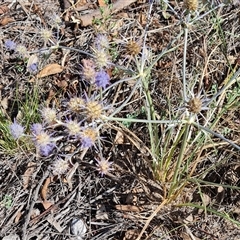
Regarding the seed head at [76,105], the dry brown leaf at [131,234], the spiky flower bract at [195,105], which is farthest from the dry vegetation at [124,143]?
the spiky flower bract at [195,105]

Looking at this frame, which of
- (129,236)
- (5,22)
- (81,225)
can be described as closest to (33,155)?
(81,225)

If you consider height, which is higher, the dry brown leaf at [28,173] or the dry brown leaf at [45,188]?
the dry brown leaf at [28,173]

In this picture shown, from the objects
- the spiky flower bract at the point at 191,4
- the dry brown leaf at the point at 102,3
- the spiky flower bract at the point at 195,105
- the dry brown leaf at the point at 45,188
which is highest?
the spiky flower bract at the point at 191,4

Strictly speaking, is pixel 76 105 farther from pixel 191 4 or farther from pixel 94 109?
pixel 191 4

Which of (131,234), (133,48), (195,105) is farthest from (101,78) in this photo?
(131,234)

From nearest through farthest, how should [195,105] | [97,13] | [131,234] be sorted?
[195,105] < [131,234] < [97,13]

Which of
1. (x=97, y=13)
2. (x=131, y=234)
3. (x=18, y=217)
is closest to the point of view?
(x=131, y=234)

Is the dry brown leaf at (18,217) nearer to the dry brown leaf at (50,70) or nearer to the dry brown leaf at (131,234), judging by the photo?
the dry brown leaf at (131,234)

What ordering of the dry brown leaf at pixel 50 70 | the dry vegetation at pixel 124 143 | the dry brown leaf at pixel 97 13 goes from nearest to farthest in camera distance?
the dry vegetation at pixel 124 143 → the dry brown leaf at pixel 50 70 → the dry brown leaf at pixel 97 13
